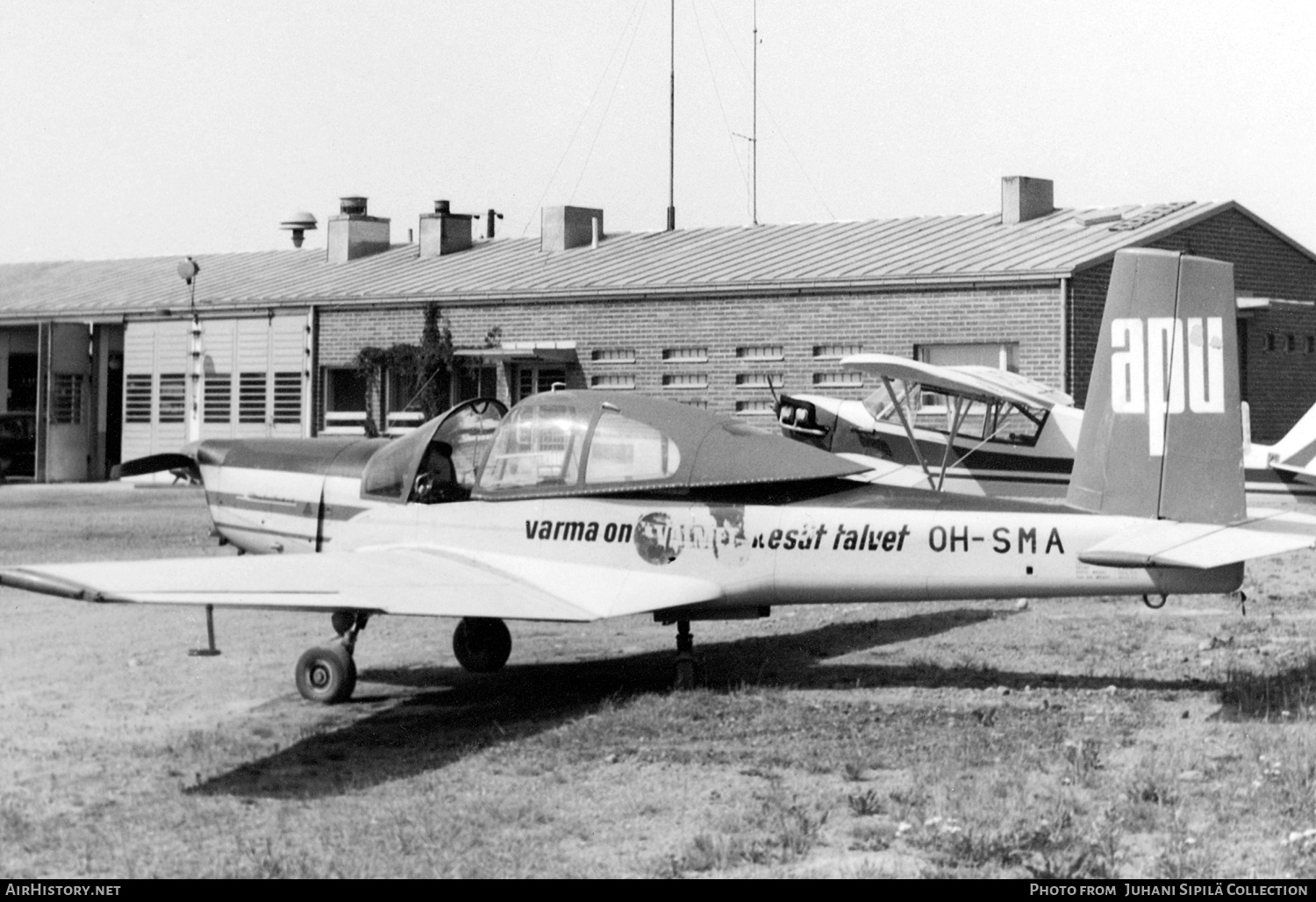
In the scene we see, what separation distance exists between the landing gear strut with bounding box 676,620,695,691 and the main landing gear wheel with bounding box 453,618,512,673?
1484mm

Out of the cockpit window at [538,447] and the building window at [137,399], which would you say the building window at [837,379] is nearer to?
the cockpit window at [538,447]

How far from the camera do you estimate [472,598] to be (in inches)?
367

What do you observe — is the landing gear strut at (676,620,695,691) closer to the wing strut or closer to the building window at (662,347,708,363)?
the wing strut

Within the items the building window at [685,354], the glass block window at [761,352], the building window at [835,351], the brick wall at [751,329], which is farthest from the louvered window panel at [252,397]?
the building window at [835,351]

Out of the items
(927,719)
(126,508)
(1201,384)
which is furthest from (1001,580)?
(126,508)

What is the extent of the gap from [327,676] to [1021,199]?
20737mm

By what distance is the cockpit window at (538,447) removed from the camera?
397 inches

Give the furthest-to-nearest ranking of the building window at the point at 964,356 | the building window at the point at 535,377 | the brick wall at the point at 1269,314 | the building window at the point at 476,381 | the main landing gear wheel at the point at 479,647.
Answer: the building window at the point at 476,381 → the building window at the point at 535,377 → the brick wall at the point at 1269,314 → the building window at the point at 964,356 → the main landing gear wheel at the point at 479,647

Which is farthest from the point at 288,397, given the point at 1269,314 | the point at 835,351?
the point at 1269,314

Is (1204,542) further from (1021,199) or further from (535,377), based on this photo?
(535,377)

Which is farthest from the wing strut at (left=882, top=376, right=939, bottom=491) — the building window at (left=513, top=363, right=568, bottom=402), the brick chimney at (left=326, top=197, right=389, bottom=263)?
the brick chimney at (left=326, top=197, right=389, bottom=263)

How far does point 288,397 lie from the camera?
1280 inches

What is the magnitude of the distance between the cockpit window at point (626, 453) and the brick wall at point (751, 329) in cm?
1472

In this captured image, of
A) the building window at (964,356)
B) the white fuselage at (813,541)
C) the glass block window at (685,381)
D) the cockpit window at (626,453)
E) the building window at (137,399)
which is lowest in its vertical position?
the white fuselage at (813,541)
